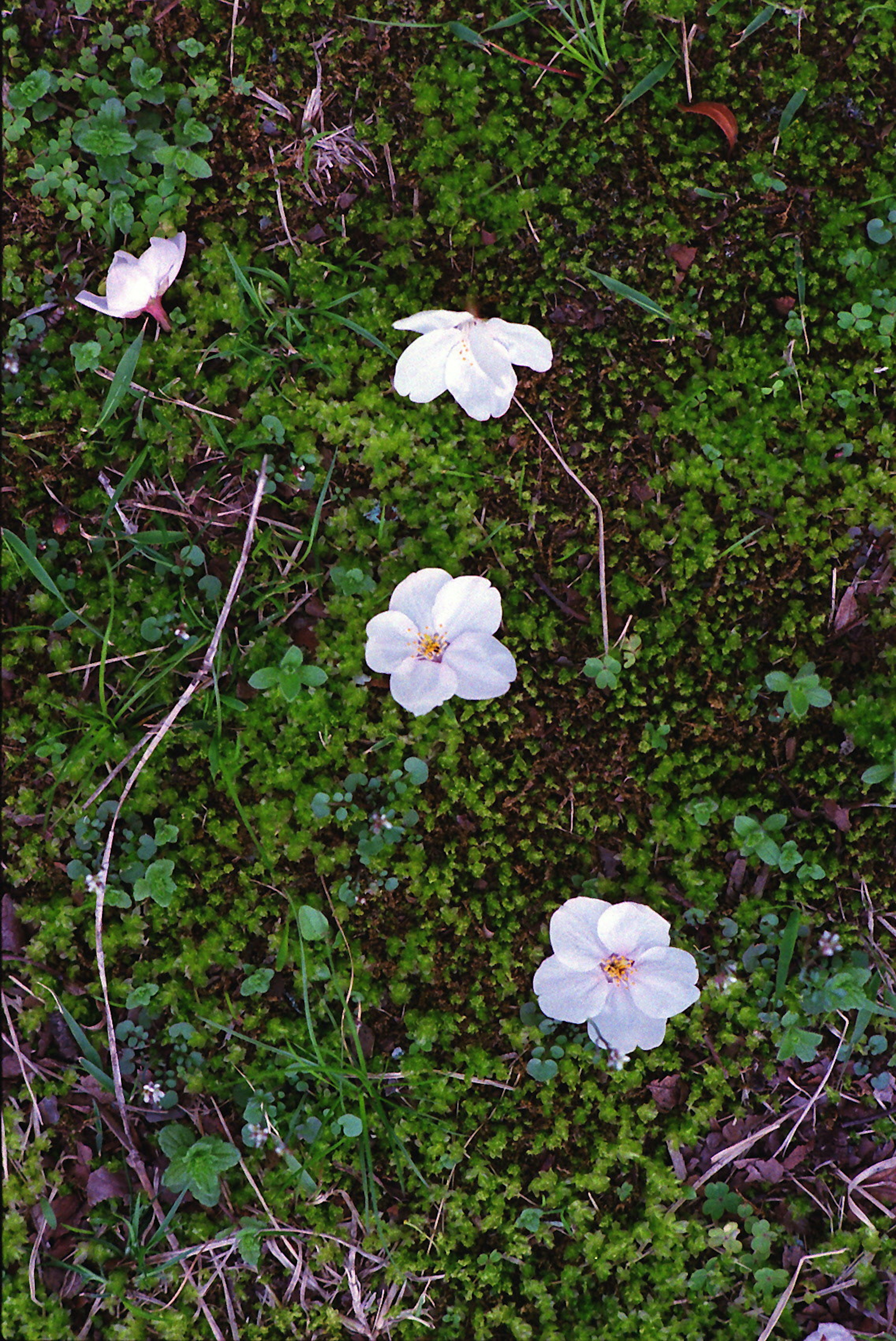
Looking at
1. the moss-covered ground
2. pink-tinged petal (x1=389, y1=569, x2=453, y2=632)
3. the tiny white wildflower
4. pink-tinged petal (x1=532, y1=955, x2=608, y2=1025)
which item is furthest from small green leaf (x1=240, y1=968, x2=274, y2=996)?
the tiny white wildflower

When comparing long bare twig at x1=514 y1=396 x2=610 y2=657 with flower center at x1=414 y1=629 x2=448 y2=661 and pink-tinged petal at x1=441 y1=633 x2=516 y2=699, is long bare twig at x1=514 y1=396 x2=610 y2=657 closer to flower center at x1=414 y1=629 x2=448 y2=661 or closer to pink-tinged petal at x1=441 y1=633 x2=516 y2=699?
pink-tinged petal at x1=441 y1=633 x2=516 y2=699

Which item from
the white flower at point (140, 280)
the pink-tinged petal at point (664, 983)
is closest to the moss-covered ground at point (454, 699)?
the white flower at point (140, 280)

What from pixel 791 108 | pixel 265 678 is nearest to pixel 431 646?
pixel 265 678

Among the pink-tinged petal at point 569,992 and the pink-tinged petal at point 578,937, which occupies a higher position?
the pink-tinged petal at point 578,937

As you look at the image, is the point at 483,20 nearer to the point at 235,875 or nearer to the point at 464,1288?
the point at 235,875

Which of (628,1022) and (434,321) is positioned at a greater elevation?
(434,321)

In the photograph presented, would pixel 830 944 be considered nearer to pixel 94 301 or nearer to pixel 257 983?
pixel 257 983

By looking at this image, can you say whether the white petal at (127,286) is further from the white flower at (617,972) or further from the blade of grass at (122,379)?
the white flower at (617,972)
